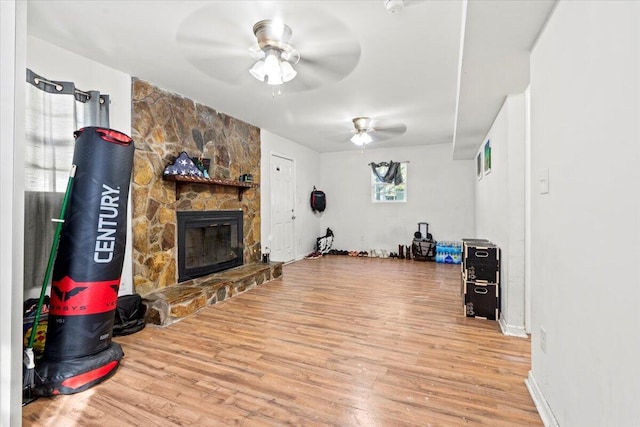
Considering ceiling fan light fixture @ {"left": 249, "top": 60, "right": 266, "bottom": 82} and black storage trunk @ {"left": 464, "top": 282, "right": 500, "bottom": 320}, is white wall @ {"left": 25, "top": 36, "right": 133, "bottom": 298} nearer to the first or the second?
ceiling fan light fixture @ {"left": 249, "top": 60, "right": 266, "bottom": 82}

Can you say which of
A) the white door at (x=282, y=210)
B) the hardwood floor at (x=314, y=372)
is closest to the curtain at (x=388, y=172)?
the white door at (x=282, y=210)

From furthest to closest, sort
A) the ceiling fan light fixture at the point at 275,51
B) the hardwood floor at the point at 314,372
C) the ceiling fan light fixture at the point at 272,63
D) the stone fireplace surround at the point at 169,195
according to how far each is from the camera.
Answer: the stone fireplace surround at the point at 169,195
the ceiling fan light fixture at the point at 272,63
the ceiling fan light fixture at the point at 275,51
the hardwood floor at the point at 314,372

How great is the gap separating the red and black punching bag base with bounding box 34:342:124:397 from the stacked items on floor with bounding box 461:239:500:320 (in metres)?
3.18

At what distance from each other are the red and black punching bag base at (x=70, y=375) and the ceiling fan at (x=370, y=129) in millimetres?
4107

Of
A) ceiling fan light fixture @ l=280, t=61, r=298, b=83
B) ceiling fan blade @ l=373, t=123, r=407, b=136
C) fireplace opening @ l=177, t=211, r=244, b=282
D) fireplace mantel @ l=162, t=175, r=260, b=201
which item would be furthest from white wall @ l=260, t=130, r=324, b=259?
ceiling fan light fixture @ l=280, t=61, r=298, b=83

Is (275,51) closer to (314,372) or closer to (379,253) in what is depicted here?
(314,372)

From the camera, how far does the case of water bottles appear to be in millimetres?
6242

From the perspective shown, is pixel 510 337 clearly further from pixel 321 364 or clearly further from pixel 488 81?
pixel 488 81

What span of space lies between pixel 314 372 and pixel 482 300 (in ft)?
6.47

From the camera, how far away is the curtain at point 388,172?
7105mm

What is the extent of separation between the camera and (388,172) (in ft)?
23.5

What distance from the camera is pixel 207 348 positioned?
8.05 ft

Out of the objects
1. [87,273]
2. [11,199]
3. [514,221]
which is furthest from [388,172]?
[11,199]

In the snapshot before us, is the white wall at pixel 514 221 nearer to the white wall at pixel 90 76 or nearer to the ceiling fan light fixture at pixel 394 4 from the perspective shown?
the ceiling fan light fixture at pixel 394 4
